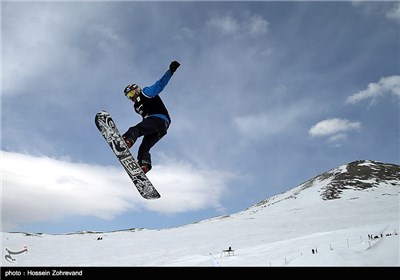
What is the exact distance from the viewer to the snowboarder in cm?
819

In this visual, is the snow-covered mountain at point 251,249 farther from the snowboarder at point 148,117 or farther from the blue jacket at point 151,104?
the blue jacket at point 151,104

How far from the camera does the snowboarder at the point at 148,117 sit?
26.9ft

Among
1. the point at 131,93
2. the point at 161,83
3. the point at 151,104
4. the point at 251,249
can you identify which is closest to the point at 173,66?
the point at 161,83

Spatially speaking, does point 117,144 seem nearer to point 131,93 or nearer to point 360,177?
point 131,93

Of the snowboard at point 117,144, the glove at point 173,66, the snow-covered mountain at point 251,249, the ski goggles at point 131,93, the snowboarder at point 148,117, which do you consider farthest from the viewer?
the ski goggles at point 131,93

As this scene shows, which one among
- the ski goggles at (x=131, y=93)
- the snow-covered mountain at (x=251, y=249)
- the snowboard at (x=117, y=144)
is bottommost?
the snow-covered mountain at (x=251, y=249)

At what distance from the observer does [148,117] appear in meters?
8.64

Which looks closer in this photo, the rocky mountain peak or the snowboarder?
the snowboarder

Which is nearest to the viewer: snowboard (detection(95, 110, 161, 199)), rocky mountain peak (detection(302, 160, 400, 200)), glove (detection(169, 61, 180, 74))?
glove (detection(169, 61, 180, 74))

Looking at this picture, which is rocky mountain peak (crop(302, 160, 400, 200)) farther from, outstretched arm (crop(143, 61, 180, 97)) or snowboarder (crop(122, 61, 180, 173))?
outstretched arm (crop(143, 61, 180, 97))

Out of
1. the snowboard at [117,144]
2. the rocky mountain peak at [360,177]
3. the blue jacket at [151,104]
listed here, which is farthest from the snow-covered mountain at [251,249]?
the rocky mountain peak at [360,177]

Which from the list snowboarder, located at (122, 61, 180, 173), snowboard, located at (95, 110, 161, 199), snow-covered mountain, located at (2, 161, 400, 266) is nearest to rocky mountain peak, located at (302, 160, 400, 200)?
snow-covered mountain, located at (2, 161, 400, 266)

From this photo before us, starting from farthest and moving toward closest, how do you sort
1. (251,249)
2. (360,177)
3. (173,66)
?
(360,177)
(251,249)
(173,66)
